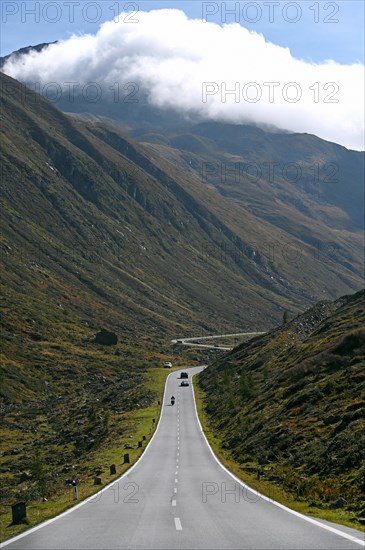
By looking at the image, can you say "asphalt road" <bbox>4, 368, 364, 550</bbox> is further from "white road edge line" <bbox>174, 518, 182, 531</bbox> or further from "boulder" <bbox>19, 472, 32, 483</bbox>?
"boulder" <bbox>19, 472, 32, 483</bbox>

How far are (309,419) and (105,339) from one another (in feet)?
458

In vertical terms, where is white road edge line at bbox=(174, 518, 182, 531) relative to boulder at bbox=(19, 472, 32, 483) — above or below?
above

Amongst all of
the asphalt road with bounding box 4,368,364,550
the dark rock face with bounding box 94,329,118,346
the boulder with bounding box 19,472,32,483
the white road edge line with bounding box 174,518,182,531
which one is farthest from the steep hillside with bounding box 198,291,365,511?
the dark rock face with bounding box 94,329,118,346

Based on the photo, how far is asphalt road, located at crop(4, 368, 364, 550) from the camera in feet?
60.3

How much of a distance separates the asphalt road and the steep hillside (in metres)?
3.10

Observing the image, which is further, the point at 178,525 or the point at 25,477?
the point at 25,477

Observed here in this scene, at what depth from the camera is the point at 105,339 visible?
18300 cm

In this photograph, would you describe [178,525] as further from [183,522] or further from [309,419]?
[309,419]

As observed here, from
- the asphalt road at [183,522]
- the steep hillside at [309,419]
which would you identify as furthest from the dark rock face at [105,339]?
the asphalt road at [183,522]

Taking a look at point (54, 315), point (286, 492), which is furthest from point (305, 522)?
point (54, 315)

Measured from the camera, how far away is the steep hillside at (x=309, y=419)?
3241 centimetres

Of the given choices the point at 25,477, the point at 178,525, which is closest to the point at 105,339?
the point at 25,477

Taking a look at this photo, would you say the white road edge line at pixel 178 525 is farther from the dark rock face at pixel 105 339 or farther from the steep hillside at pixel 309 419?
the dark rock face at pixel 105 339

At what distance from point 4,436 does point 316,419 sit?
5091cm
